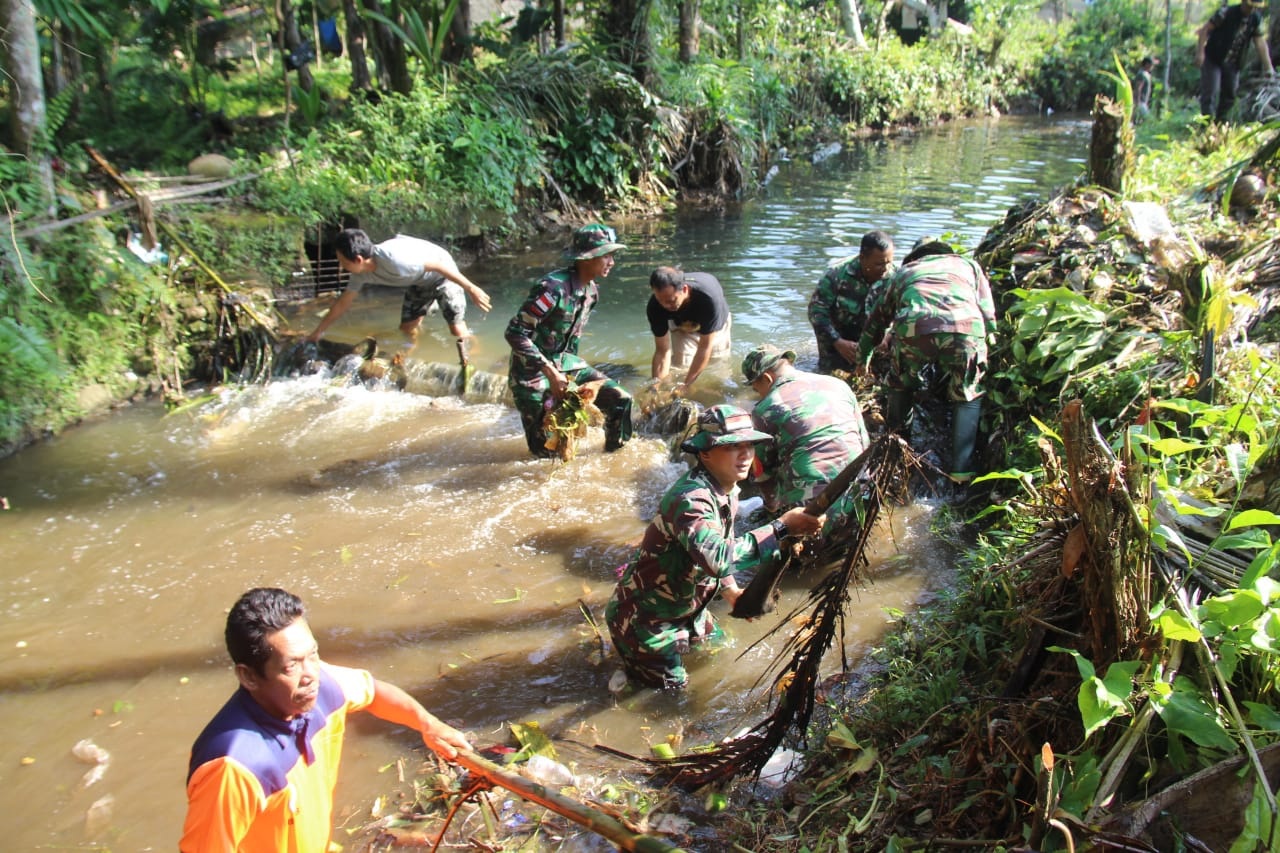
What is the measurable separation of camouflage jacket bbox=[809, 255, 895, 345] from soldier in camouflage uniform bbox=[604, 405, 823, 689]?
375cm

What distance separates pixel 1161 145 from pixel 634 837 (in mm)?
14893

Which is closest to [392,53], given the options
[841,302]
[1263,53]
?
[841,302]

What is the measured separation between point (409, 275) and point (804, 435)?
4.31 metres

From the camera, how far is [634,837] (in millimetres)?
2297

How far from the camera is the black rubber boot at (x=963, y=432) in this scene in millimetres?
5676

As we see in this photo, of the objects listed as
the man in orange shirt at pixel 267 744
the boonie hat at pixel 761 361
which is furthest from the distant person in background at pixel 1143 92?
the man in orange shirt at pixel 267 744

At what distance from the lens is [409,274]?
7.49 m

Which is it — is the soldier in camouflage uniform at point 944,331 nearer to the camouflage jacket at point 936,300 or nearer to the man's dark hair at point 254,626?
the camouflage jacket at point 936,300

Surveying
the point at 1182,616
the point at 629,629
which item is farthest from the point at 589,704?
the point at 1182,616

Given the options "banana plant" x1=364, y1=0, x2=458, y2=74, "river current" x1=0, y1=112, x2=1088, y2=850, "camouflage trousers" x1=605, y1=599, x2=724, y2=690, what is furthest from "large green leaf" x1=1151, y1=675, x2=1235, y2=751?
"banana plant" x1=364, y1=0, x2=458, y2=74

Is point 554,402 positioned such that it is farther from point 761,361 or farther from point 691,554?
point 691,554

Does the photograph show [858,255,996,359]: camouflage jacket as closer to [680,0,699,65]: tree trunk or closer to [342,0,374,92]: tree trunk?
[342,0,374,92]: tree trunk

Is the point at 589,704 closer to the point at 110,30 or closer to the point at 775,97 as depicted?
the point at 110,30

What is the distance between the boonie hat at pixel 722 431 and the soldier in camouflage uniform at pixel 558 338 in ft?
8.51
